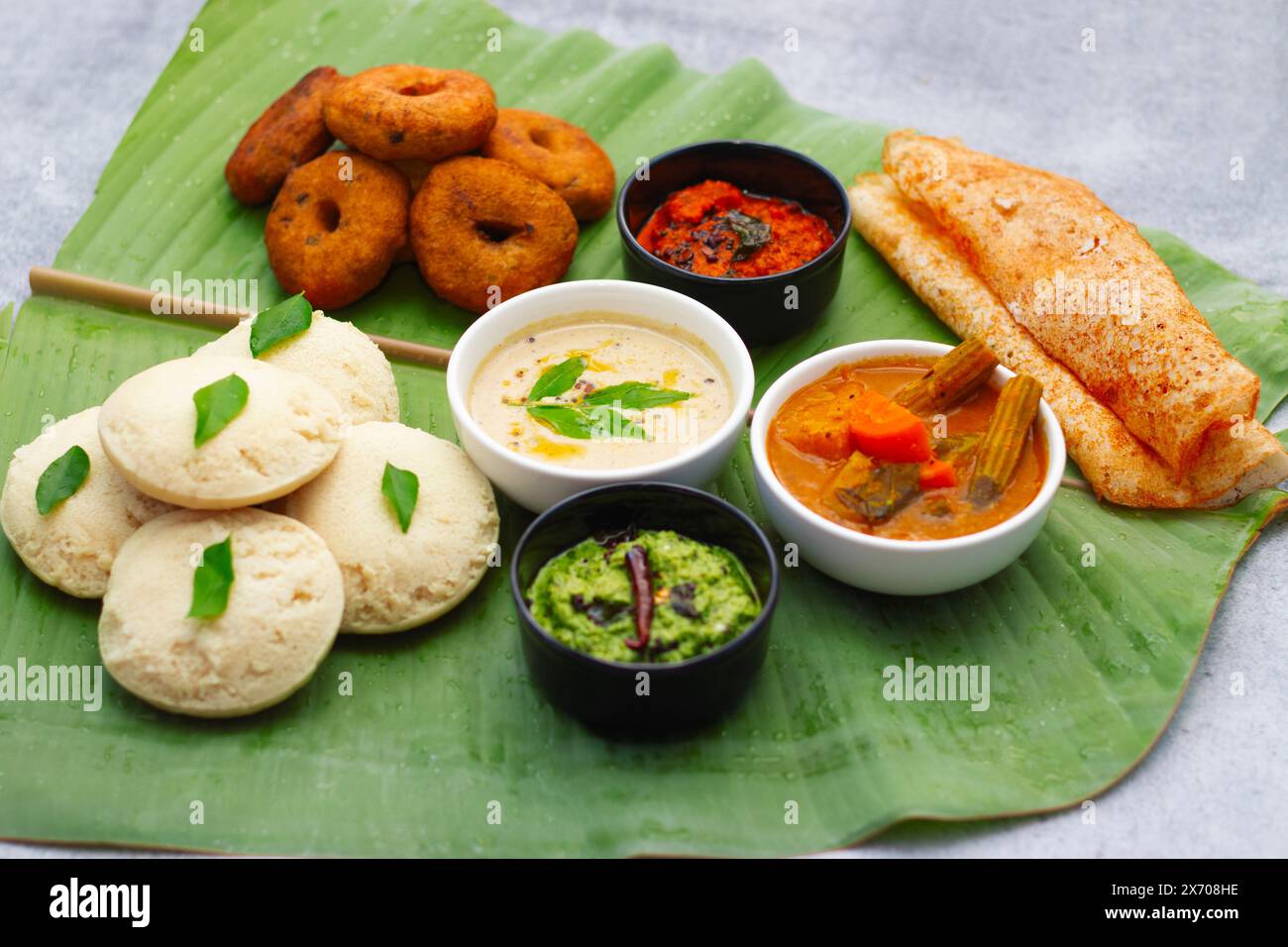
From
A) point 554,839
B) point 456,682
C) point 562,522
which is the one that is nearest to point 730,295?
point 562,522

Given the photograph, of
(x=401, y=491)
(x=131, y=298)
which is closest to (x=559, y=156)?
(x=131, y=298)

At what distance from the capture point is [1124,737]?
3.95m

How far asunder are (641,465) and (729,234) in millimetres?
1406

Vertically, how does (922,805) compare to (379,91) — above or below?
below

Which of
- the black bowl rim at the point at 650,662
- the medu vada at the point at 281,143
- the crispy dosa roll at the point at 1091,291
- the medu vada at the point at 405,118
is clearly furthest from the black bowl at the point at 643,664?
the medu vada at the point at 281,143

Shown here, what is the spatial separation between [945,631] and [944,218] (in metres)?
1.98

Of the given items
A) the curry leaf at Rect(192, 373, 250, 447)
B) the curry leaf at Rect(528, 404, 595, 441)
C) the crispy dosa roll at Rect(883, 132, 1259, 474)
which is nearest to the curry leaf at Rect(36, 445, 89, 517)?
the curry leaf at Rect(192, 373, 250, 447)

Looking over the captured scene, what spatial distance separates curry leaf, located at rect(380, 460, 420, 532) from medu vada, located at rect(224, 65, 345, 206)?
2058mm

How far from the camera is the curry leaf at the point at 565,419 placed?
171 inches

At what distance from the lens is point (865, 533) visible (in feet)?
13.3

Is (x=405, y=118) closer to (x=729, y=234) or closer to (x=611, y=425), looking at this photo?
(x=729, y=234)

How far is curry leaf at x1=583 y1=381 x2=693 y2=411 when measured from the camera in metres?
4.45

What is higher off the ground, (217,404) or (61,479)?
(217,404)

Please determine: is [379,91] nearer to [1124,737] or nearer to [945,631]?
[945,631]
